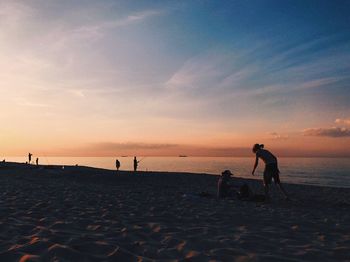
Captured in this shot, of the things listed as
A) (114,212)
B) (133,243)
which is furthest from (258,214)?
(133,243)

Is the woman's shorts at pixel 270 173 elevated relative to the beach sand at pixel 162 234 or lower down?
elevated

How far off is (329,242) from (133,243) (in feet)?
11.1

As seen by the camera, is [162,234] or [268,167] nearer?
[162,234]

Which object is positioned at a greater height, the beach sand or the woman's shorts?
the woman's shorts

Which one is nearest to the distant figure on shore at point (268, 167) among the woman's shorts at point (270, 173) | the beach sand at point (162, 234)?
the woman's shorts at point (270, 173)

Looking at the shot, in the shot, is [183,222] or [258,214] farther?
[258,214]

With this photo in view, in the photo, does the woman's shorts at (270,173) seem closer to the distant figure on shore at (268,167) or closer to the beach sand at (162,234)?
the distant figure on shore at (268,167)

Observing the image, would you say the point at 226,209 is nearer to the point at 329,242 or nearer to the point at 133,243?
the point at 329,242

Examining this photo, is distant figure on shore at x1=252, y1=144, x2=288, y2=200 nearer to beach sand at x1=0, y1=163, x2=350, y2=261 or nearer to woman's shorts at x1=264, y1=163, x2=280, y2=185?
woman's shorts at x1=264, y1=163, x2=280, y2=185

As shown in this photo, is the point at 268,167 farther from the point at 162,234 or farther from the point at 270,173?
the point at 162,234

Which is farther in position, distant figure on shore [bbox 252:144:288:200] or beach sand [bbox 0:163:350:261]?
distant figure on shore [bbox 252:144:288:200]

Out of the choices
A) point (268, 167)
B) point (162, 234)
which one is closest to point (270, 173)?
point (268, 167)

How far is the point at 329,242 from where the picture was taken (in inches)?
233

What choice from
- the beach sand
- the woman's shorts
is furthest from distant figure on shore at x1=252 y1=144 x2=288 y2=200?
the beach sand
